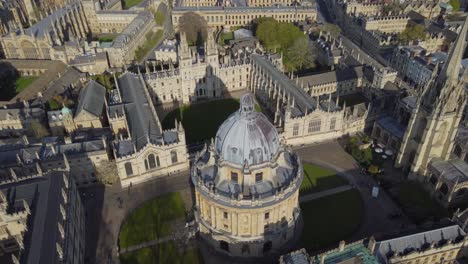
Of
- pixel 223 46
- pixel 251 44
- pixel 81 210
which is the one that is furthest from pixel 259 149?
pixel 223 46

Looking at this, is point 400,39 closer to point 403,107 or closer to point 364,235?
point 403,107

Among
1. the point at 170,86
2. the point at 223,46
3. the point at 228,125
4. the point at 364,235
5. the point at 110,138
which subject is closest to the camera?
the point at 228,125

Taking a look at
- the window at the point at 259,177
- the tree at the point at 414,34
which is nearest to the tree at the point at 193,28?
the tree at the point at 414,34

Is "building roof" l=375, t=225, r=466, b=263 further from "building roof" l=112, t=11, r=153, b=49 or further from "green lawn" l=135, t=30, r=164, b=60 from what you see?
"green lawn" l=135, t=30, r=164, b=60

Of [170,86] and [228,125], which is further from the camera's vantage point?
[170,86]

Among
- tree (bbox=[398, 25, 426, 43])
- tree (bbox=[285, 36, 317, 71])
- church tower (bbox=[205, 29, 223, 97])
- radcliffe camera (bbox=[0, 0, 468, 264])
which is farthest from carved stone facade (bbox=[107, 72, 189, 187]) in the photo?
tree (bbox=[398, 25, 426, 43])

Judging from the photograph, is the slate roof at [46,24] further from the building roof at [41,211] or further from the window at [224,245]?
the window at [224,245]

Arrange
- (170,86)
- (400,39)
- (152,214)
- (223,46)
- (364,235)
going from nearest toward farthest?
(364,235), (152,214), (170,86), (400,39), (223,46)
